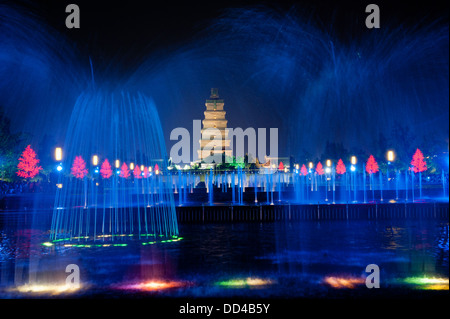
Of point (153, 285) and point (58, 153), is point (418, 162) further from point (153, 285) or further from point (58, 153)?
point (153, 285)

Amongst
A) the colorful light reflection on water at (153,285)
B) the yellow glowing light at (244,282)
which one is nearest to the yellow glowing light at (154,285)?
the colorful light reflection on water at (153,285)

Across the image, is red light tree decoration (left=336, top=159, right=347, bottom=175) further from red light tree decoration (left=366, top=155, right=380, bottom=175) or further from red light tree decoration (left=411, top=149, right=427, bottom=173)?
red light tree decoration (left=411, top=149, right=427, bottom=173)

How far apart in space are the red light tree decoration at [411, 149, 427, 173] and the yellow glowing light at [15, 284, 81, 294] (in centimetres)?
4662

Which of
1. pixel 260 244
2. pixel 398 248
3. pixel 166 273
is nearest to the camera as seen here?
pixel 166 273

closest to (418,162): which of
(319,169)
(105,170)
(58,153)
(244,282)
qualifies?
(58,153)

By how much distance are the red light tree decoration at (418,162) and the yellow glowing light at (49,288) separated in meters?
46.6

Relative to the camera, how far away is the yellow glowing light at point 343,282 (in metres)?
9.79

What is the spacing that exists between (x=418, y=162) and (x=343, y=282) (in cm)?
4469

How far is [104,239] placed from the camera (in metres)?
17.7

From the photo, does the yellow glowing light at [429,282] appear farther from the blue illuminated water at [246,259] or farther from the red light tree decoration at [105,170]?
the red light tree decoration at [105,170]

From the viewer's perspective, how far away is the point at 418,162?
51.0 meters

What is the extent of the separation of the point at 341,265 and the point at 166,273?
427cm
